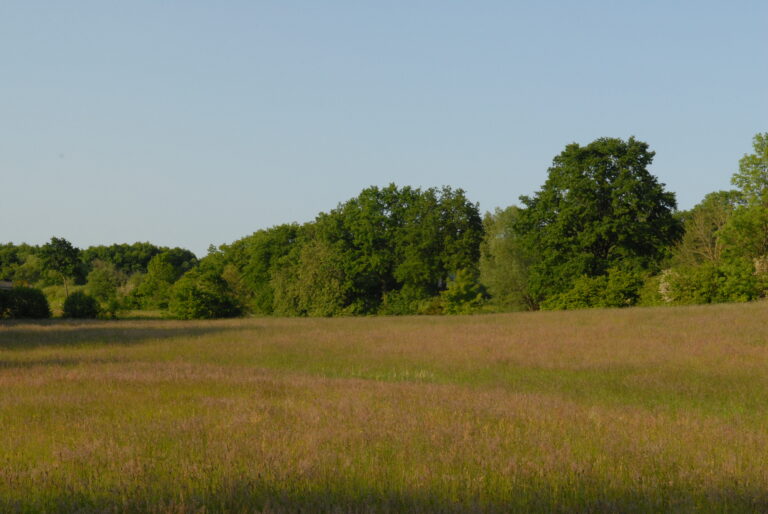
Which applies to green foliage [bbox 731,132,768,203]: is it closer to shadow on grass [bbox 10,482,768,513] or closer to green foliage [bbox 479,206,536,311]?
green foliage [bbox 479,206,536,311]

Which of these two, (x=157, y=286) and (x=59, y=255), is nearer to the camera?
(x=59, y=255)

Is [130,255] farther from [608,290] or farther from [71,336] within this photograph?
[608,290]

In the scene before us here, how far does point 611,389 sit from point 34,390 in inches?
477

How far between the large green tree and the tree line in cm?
10

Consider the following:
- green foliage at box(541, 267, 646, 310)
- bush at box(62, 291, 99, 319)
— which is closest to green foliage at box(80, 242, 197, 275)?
bush at box(62, 291, 99, 319)

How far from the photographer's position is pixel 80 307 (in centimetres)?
5372

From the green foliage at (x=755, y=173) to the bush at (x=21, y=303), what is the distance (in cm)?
5574

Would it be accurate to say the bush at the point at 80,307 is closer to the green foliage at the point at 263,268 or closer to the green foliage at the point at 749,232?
the green foliage at the point at 263,268

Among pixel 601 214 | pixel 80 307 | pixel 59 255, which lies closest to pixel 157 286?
pixel 59 255

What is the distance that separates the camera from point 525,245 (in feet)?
161

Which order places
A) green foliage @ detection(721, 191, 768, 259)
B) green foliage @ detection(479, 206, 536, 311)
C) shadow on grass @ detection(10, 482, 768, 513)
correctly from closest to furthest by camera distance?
1. shadow on grass @ detection(10, 482, 768, 513)
2. green foliage @ detection(721, 191, 768, 259)
3. green foliage @ detection(479, 206, 536, 311)

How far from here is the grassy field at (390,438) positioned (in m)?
5.23

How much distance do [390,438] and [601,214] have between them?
42.4m

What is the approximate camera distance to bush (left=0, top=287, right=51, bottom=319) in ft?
163
